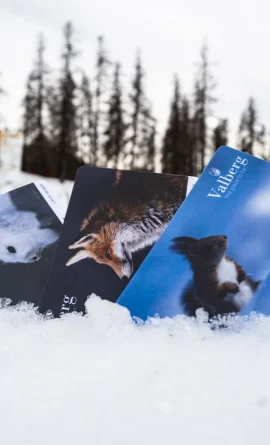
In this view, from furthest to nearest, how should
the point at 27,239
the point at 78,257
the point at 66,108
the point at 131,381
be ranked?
the point at 66,108 → the point at 27,239 → the point at 78,257 → the point at 131,381

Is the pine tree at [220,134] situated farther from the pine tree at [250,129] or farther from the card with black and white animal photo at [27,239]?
the card with black and white animal photo at [27,239]

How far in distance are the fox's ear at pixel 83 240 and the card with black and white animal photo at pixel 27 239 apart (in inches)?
7.9

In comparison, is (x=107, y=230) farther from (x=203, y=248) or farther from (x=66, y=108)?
(x=66, y=108)

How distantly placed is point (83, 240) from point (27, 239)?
13.3 inches

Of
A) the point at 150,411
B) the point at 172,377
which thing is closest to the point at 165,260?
the point at 172,377

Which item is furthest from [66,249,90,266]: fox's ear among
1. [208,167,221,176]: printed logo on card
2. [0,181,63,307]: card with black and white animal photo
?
[208,167,221,176]: printed logo on card

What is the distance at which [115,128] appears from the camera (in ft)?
87.2

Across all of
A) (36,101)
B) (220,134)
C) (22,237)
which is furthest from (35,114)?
(22,237)

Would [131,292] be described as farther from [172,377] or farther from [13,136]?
[13,136]

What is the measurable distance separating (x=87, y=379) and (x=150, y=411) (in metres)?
0.20

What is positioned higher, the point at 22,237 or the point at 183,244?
the point at 183,244

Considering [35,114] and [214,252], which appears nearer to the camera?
[214,252]

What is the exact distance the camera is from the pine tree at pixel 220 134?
2869 cm

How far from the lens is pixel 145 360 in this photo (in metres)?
1.21
